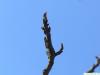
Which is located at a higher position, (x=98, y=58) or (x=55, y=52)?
(x=98, y=58)

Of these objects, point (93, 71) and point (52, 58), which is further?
point (93, 71)

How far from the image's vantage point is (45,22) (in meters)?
8.13

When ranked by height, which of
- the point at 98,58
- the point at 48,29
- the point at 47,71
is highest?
the point at 98,58

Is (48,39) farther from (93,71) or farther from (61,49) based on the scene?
(93,71)

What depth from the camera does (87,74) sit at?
39.6ft

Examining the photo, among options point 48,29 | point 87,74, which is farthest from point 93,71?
point 48,29

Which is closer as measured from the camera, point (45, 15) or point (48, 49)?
point (45, 15)

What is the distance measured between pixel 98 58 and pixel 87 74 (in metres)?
0.87

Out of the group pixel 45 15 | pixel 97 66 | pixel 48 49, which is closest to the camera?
pixel 45 15

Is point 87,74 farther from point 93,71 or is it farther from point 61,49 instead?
point 61,49

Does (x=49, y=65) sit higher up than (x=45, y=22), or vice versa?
(x=45, y=22)

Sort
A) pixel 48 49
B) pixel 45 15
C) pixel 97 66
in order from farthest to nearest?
1. pixel 97 66
2. pixel 48 49
3. pixel 45 15

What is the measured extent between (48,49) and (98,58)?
429cm

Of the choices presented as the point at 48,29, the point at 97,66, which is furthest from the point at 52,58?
the point at 97,66
